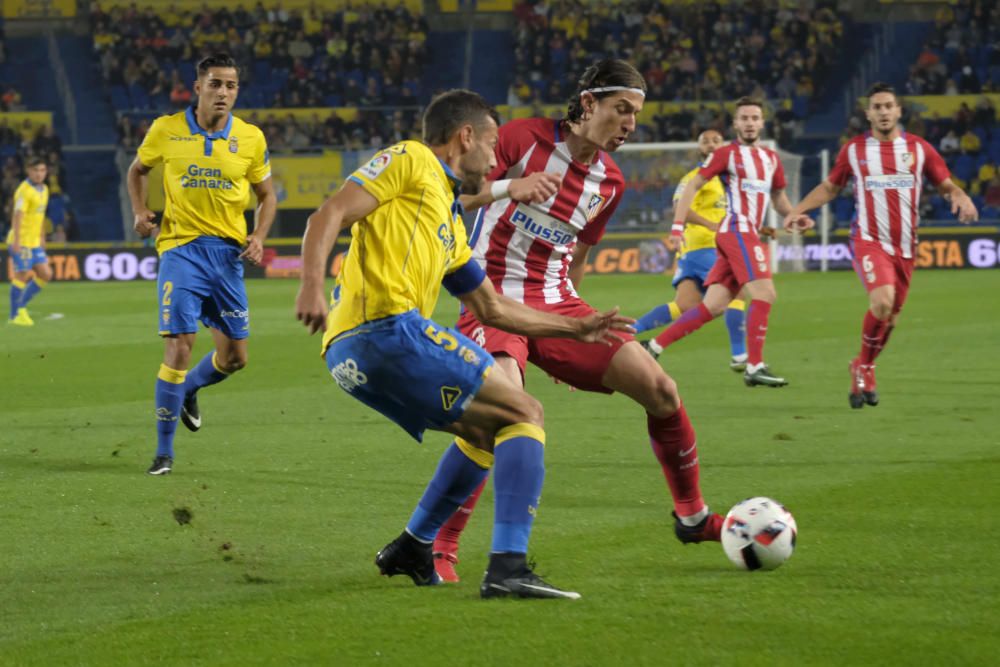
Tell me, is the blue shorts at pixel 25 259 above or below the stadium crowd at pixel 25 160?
above

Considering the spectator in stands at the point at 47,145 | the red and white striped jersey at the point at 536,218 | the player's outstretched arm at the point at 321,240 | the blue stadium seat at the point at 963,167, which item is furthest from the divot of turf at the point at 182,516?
the blue stadium seat at the point at 963,167

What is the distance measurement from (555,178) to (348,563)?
1.60 m

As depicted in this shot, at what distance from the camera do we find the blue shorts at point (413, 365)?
4.79 meters

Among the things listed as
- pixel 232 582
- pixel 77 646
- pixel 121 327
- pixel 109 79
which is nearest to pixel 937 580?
pixel 232 582

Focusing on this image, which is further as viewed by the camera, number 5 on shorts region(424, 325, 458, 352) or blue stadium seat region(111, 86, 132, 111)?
blue stadium seat region(111, 86, 132, 111)

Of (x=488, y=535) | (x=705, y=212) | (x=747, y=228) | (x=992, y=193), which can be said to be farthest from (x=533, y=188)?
(x=992, y=193)

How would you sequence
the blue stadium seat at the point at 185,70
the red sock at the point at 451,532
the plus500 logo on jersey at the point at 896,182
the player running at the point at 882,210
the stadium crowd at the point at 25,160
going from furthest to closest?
the blue stadium seat at the point at 185,70, the stadium crowd at the point at 25,160, the plus500 logo on jersey at the point at 896,182, the player running at the point at 882,210, the red sock at the point at 451,532

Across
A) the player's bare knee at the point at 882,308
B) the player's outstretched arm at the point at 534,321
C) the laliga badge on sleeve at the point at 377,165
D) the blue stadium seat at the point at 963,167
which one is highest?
the laliga badge on sleeve at the point at 377,165

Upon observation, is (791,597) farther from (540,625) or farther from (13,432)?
(13,432)

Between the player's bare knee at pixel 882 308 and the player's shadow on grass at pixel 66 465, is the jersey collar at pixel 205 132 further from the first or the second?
the player's bare knee at pixel 882 308

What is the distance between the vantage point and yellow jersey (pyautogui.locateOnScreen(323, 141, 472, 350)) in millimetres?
4820

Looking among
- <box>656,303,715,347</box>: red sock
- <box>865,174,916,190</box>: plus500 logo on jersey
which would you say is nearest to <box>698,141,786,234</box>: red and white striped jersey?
<box>656,303,715,347</box>: red sock

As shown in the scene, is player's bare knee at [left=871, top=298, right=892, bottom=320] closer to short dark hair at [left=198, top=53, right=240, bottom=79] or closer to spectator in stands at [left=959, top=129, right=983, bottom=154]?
short dark hair at [left=198, top=53, right=240, bottom=79]

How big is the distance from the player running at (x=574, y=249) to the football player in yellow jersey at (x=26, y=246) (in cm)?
1561
